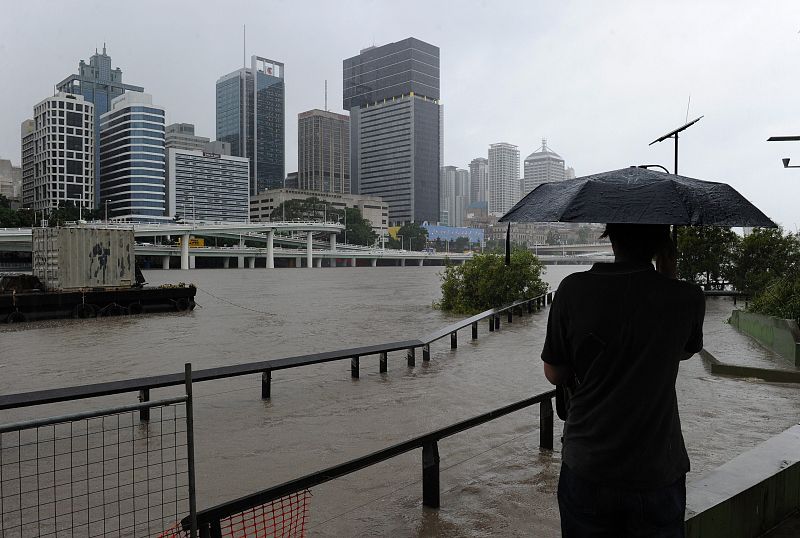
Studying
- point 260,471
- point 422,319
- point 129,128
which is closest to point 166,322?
point 422,319

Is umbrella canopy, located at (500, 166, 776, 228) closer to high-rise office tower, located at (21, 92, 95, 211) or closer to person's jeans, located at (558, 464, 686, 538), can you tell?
person's jeans, located at (558, 464, 686, 538)

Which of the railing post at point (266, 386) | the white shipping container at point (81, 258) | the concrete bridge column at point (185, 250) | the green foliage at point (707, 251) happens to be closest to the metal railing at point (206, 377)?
the railing post at point (266, 386)

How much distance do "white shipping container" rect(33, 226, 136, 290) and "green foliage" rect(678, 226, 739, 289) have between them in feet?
76.9

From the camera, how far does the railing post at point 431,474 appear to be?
185 inches

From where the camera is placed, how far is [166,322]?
73.5 feet

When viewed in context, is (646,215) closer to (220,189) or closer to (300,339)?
(300,339)

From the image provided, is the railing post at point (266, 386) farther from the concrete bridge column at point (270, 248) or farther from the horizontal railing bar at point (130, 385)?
the concrete bridge column at point (270, 248)

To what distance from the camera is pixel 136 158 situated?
517ft

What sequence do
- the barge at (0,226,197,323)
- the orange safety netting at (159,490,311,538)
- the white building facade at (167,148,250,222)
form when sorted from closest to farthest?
the orange safety netting at (159,490,311,538) → the barge at (0,226,197,323) → the white building facade at (167,148,250,222)

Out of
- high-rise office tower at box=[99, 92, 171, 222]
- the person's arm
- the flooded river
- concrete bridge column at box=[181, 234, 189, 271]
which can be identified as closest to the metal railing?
the flooded river

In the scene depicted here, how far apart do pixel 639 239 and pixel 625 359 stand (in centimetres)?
48

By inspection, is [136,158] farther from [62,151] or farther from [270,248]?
[270,248]

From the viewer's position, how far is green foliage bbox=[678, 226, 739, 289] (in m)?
27.6

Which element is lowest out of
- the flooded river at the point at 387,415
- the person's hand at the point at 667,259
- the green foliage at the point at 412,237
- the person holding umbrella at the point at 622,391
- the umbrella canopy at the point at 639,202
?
the flooded river at the point at 387,415
